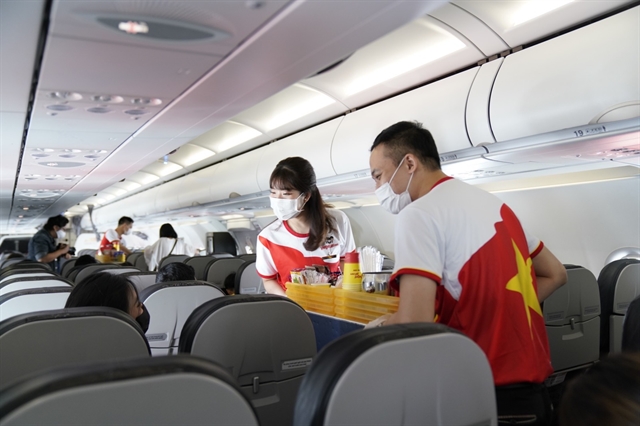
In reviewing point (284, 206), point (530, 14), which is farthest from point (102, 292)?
point (530, 14)

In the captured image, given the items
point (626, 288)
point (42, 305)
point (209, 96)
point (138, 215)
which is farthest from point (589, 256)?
point (138, 215)

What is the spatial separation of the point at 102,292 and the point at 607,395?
2.33 metres

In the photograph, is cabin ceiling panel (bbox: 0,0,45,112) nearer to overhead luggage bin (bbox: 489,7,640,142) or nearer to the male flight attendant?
the male flight attendant

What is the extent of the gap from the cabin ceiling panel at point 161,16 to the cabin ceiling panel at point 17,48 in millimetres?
117

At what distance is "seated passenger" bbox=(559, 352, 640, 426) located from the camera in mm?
823

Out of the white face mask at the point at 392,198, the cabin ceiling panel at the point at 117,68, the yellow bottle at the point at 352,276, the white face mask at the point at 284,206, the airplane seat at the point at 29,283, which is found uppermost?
the cabin ceiling panel at the point at 117,68

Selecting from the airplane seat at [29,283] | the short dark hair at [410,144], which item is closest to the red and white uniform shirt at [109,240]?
the airplane seat at [29,283]

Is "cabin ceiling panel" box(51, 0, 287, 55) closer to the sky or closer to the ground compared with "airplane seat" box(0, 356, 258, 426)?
closer to the sky

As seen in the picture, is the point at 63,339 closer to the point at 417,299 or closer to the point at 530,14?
the point at 417,299

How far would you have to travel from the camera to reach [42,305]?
3.14 meters

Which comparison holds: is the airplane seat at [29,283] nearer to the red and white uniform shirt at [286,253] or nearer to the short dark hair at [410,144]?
the red and white uniform shirt at [286,253]

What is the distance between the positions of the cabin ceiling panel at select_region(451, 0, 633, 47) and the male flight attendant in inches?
107

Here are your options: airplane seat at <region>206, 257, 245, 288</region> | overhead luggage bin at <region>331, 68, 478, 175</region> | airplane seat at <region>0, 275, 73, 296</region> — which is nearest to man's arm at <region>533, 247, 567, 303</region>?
overhead luggage bin at <region>331, 68, 478, 175</region>

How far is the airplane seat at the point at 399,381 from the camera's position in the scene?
3.91 feet
